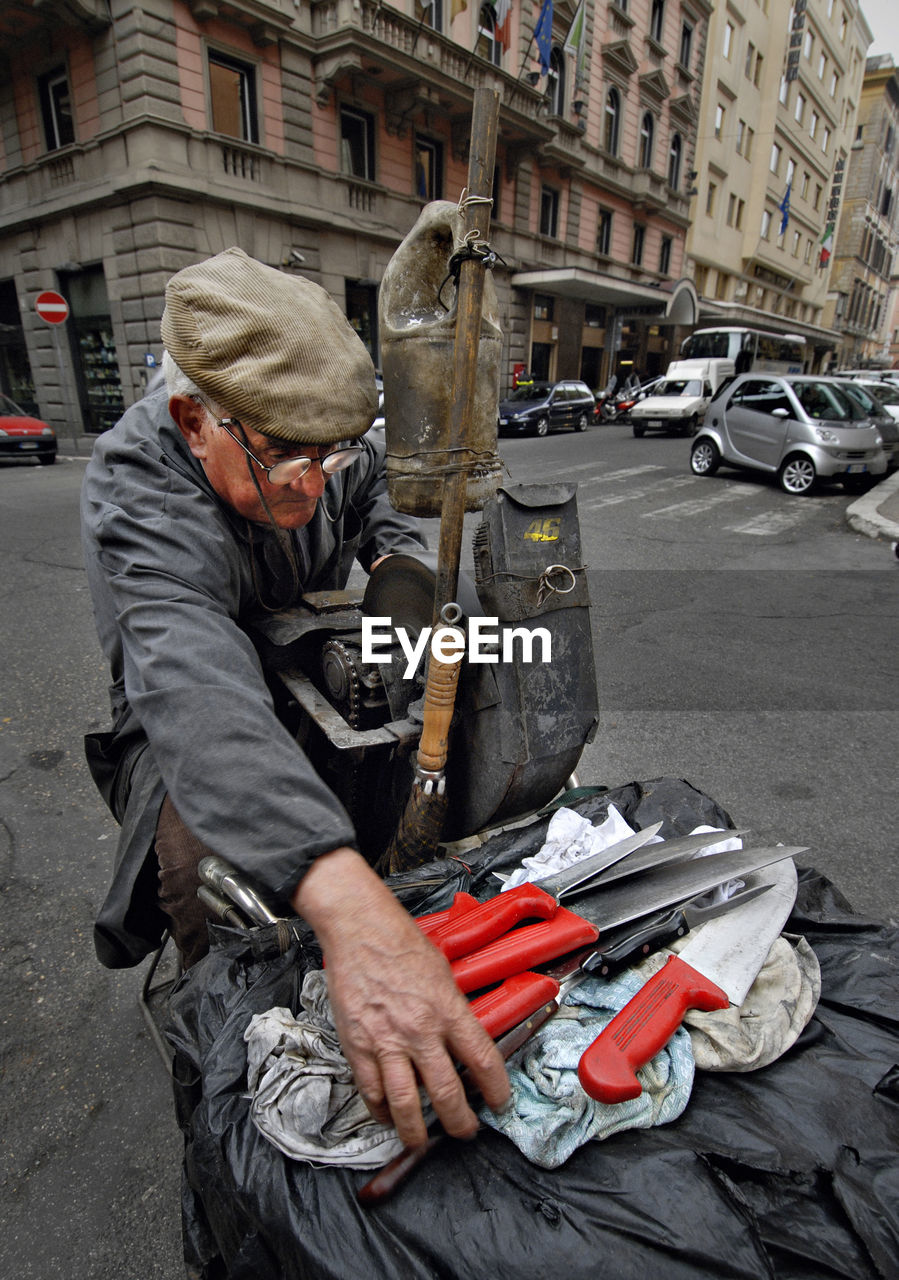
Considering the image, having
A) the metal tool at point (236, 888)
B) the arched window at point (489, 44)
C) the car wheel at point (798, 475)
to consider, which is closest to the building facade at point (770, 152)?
the arched window at point (489, 44)

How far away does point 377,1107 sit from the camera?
910mm

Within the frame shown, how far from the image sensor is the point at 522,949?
1.17 m

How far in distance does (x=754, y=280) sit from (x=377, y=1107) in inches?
1811

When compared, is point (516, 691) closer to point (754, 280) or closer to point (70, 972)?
point (70, 972)

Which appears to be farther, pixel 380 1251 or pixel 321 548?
pixel 321 548

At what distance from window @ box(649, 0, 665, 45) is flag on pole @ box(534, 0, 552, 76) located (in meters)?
10.6

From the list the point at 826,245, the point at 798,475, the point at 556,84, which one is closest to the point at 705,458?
the point at 798,475

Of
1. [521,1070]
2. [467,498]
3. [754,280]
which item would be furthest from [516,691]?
[754,280]

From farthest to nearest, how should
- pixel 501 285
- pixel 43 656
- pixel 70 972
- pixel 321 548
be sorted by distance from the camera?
pixel 501 285, pixel 43 656, pixel 70 972, pixel 321 548

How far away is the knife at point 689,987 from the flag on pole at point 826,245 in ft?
182

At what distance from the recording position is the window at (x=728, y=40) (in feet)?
102

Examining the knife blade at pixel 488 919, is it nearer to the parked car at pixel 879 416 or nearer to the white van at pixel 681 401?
the parked car at pixel 879 416

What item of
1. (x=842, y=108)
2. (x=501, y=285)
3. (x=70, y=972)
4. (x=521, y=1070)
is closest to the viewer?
(x=521, y=1070)

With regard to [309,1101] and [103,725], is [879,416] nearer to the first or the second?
[103,725]
